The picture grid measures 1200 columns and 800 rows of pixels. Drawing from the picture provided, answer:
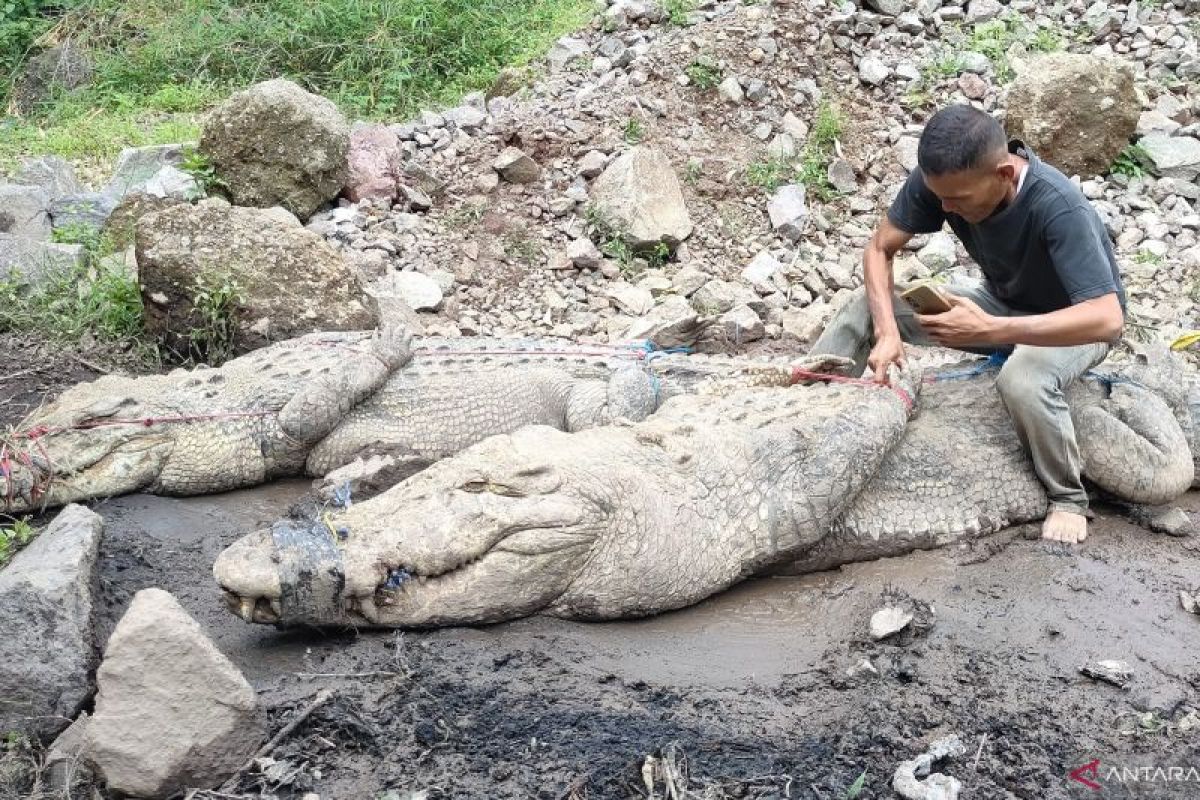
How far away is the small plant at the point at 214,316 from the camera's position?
555cm

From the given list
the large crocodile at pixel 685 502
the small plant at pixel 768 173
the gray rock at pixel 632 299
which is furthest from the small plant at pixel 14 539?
the small plant at pixel 768 173

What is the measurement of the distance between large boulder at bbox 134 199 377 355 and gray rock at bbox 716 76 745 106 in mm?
3224

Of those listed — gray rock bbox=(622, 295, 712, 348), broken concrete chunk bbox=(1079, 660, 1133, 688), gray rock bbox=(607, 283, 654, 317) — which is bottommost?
gray rock bbox=(607, 283, 654, 317)

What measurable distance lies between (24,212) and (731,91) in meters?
4.62

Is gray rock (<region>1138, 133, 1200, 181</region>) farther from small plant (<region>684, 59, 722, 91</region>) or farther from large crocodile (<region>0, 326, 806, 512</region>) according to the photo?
large crocodile (<region>0, 326, 806, 512</region>)

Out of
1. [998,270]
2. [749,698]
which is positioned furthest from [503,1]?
[749,698]

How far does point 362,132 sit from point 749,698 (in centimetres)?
553

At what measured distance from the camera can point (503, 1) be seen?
387 inches

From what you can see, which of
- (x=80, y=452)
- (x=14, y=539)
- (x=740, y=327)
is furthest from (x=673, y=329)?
(x=14, y=539)

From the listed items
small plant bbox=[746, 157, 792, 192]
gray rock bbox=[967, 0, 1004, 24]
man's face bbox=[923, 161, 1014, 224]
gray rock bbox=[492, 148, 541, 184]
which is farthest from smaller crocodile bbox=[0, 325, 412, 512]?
gray rock bbox=[967, 0, 1004, 24]

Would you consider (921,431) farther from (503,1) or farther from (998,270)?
(503,1)

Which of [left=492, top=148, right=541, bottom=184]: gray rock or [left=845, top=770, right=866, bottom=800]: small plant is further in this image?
[left=492, top=148, right=541, bottom=184]: gray rock

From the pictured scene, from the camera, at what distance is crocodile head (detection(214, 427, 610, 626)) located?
3328 mm

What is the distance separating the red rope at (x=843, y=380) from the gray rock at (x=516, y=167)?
333 cm
